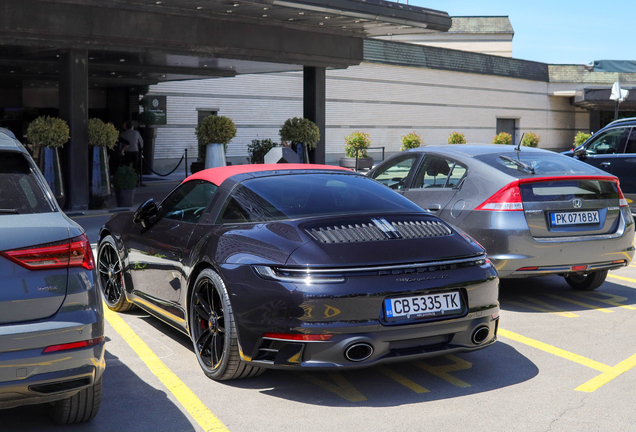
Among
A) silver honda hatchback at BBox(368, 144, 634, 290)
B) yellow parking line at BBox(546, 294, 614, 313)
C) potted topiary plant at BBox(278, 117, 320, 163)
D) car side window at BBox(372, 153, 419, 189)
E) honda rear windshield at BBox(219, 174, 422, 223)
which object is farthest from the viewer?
potted topiary plant at BBox(278, 117, 320, 163)

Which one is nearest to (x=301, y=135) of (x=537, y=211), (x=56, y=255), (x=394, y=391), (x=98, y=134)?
(x=98, y=134)

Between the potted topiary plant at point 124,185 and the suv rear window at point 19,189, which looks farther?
the potted topiary plant at point 124,185

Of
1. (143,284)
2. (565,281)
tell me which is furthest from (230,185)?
(565,281)

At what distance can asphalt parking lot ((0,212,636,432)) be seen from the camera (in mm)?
3725

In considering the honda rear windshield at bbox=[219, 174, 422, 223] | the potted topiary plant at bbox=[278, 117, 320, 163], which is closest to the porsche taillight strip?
the honda rear windshield at bbox=[219, 174, 422, 223]

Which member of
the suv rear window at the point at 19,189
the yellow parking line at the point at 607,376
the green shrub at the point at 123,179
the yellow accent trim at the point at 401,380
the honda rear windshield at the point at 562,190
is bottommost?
the yellow accent trim at the point at 401,380

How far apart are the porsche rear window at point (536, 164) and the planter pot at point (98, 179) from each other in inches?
359

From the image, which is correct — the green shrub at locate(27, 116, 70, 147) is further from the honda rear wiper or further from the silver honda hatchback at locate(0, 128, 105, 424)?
the silver honda hatchback at locate(0, 128, 105, 424)

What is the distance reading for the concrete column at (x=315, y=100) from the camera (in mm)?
17641

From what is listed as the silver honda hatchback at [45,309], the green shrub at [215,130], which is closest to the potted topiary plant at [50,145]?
the green shrub at [215,130]

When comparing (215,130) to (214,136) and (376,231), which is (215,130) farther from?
(376,231)

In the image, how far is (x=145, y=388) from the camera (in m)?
4.25

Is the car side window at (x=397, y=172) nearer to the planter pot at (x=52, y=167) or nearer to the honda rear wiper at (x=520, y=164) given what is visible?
the honda rear wiper at (x=520, y=164)

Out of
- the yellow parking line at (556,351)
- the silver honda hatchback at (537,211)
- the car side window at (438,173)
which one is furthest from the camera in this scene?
the car side window at (438,173)
